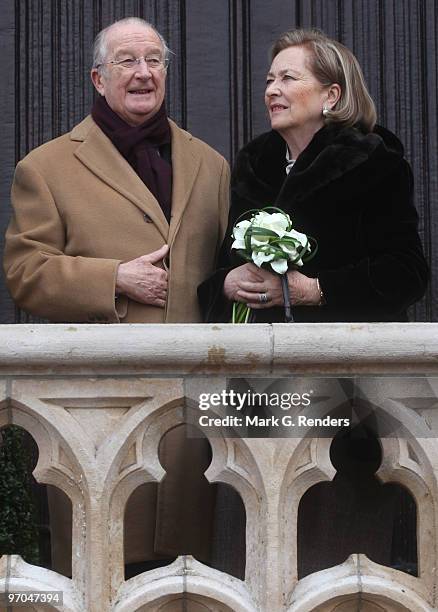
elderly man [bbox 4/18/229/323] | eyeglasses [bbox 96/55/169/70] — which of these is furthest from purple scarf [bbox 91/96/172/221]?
eyeglasses [bbox 96/55/169/70]

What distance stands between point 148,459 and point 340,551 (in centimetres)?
70

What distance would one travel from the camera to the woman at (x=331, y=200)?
3.67m

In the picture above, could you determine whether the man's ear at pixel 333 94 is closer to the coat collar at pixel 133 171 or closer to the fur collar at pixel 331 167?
the fur collar at pixel 331 167

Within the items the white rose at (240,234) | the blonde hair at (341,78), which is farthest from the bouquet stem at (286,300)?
the blonde hair at (341,78)

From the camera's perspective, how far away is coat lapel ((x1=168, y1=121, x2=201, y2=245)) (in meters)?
3.98

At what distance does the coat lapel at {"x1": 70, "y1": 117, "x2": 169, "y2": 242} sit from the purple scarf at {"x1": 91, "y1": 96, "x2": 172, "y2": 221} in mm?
26

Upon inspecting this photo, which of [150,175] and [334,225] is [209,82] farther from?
[334,225]

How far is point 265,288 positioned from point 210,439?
0.63 metres

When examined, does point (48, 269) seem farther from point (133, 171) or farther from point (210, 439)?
point (210, 439)

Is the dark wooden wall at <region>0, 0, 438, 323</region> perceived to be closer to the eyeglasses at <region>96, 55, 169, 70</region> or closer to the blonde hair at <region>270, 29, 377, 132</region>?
the eyeglasses at <region>96, 55, 169, 70</region>

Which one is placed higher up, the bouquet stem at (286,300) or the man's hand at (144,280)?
the man's hand at (144,280)

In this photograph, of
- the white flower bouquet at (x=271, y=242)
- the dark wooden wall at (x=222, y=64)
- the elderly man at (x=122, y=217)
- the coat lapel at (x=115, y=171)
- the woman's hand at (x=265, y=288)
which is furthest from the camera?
the dark wooden wall at (x=222, y=64)

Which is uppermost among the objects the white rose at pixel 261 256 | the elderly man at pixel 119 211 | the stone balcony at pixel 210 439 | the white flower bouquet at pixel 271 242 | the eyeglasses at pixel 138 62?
the eyeglasses at pixel 138 62

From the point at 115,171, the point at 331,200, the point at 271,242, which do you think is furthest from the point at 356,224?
the point at 115,171
